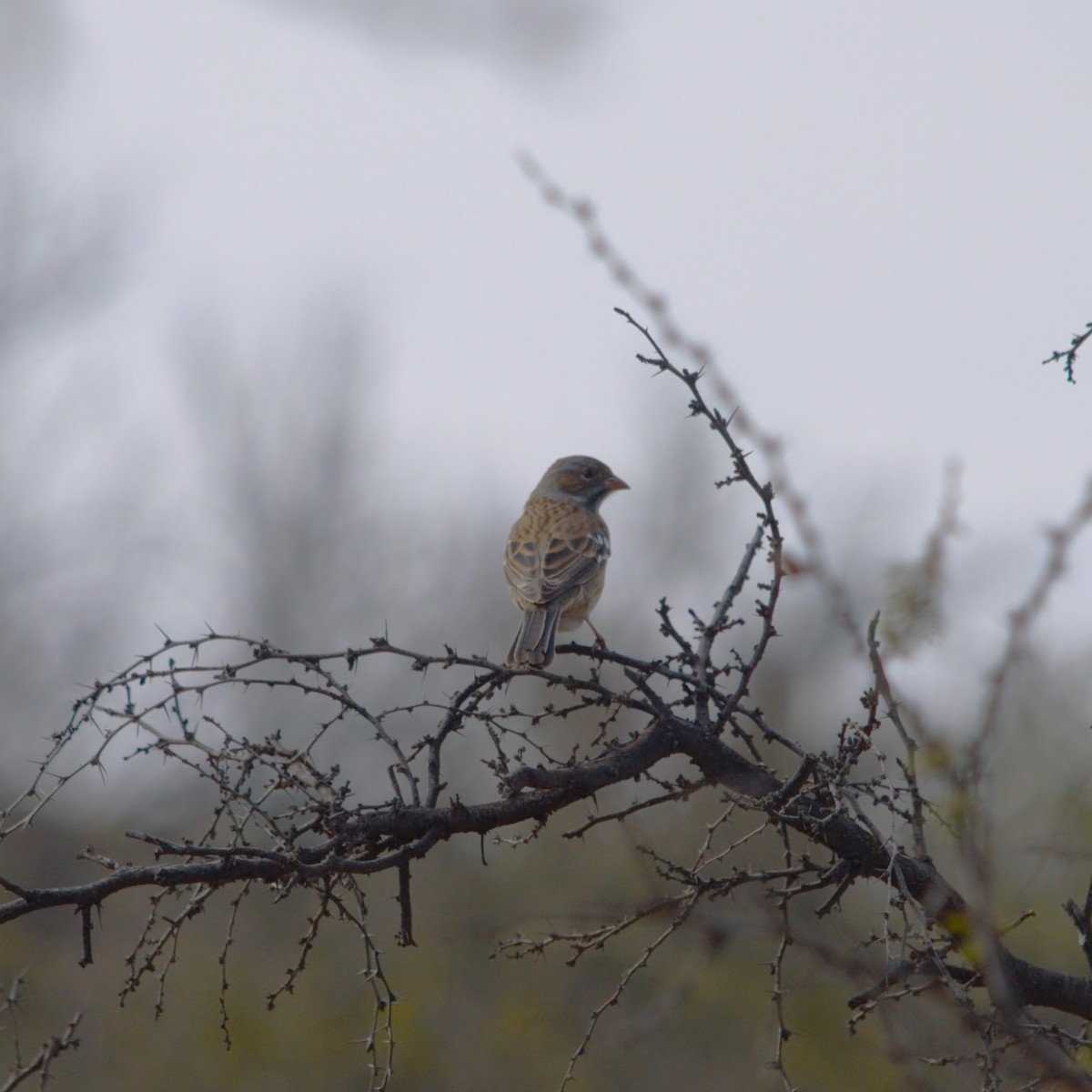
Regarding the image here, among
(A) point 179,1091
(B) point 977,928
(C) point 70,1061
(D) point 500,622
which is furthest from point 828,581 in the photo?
(D) point 500,622

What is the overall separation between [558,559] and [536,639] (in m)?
1.04

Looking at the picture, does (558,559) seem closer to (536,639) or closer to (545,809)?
(536,639)

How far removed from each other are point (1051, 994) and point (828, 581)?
8.66 ft

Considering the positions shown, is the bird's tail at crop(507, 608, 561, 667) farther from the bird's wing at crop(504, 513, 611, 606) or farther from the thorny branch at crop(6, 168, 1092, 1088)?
the thorny branch at crop(6, 168, 1092, 1088)

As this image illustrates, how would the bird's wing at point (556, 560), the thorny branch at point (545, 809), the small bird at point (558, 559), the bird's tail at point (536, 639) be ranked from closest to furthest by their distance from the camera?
1. the thorny branch at point (545, 809)
2. the bird's tail at point (536, 639)
3. the small bird at point (558, 559)
4. the bird's wing at point (556, 560)

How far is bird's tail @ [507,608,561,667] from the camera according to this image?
6.43 metres

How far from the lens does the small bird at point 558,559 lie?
6887 millimetres

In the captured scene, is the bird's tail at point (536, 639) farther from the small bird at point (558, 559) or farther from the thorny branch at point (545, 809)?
the thorny branch at point (545, 809)

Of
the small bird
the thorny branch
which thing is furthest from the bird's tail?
the thorny branch

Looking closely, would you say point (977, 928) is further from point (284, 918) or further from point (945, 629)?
point (284, 918)

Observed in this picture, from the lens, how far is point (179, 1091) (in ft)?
44.4

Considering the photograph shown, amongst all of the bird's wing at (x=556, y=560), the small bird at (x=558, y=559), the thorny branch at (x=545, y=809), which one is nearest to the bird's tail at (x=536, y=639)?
→ the small bird at (x=558, y=559)

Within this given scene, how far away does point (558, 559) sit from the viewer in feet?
25.2

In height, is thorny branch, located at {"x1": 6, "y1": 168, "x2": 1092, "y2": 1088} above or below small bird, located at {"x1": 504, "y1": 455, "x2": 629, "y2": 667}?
below
